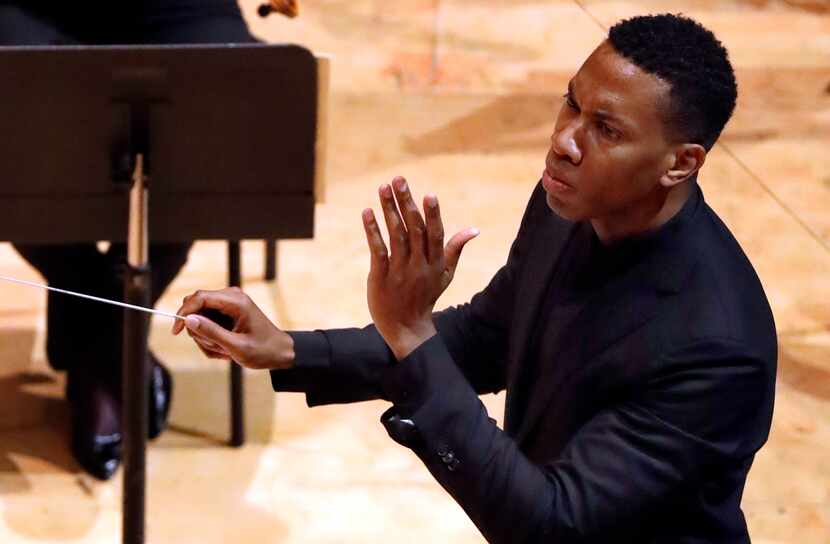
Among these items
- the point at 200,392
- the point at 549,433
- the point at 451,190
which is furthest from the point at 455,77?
the point at 549,433

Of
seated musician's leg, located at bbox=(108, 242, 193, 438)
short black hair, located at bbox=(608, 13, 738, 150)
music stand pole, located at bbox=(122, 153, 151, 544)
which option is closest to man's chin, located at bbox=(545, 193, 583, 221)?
short black hair, located at bbox=(608, 13, 738, 150)

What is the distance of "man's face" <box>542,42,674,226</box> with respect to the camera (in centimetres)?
127

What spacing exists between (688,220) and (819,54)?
10.1 feet

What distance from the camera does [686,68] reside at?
1264 millimetres

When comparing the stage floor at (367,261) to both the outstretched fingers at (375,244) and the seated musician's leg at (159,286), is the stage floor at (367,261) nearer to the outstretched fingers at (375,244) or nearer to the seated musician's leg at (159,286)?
the seated musician's leg at (159,286)

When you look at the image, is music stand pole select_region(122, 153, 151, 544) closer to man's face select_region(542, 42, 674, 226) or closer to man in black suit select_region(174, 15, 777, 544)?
man in black suit select_region(174, 15, 777, 544)

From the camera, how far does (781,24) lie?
438 cm

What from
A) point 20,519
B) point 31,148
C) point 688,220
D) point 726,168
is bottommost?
point 20,519

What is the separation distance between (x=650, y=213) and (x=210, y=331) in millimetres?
467

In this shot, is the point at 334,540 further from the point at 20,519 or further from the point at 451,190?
the point at 451,190

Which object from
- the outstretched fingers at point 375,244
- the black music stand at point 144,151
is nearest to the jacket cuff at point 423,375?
the outstretched fingers at point 375,244

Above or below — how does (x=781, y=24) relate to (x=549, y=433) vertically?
below

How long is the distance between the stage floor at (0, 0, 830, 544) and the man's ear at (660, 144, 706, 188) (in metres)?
0.86

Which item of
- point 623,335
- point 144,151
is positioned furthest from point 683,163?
point 144,151
